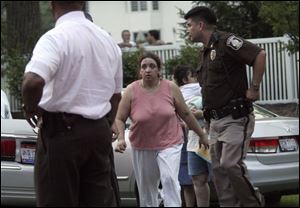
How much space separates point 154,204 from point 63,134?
9.47 feet

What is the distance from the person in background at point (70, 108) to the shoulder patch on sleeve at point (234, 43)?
5.45 feet

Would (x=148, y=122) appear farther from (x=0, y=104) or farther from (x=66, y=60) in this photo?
(x=0, y=104)

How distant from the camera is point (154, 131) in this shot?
6977mm

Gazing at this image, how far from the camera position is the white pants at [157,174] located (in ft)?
22.7

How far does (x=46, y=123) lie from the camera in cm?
438

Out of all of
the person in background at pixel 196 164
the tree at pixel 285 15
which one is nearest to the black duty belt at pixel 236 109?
the person in background at pixel 196 164

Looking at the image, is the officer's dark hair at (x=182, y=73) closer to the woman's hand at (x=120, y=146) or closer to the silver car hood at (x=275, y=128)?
the silver car hood at (x=275, y=128)

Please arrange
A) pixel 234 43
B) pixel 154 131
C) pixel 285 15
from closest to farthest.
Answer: pixel 234 43 < pixel 154 131 < pixel 285 15

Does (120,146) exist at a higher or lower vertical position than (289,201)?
higher

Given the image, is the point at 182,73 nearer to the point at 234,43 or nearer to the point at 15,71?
the point at 234,43

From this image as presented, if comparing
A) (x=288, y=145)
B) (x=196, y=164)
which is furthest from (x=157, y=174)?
(x=288, y=145)

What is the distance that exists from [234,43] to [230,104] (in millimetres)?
491

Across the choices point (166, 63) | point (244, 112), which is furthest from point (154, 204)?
point (166, 63)

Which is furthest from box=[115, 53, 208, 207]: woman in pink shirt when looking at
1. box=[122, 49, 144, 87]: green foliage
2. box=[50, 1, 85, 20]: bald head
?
box=[122, 49, 144, 87]: green foliage
